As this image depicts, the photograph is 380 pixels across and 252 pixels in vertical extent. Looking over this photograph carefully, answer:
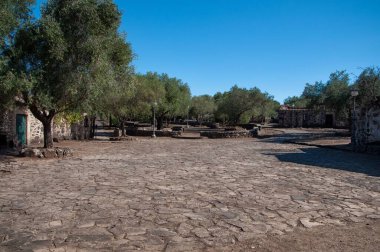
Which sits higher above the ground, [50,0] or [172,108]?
[50,0]

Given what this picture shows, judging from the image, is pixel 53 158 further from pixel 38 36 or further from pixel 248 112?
pixel 248 112

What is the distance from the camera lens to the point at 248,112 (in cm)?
4672

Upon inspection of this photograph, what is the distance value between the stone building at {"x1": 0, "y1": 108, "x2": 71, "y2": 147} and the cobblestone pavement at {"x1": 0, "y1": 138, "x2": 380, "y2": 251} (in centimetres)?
785

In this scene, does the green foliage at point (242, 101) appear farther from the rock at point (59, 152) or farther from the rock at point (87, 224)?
the rock at point (87, 224)

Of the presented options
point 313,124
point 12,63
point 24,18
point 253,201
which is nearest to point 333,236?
point 253,201

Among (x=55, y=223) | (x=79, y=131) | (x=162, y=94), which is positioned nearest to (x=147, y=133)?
(x=162, y=94)

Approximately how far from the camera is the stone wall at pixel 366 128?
1919cm

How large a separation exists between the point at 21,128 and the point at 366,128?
1968 cm

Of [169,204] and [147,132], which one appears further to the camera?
[147,132]

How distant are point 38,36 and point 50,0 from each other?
7.55 ft

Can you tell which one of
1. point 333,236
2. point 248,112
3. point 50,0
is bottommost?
point 333,236

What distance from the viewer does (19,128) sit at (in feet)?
65.3

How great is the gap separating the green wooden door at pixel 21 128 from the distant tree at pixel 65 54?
17.5ft

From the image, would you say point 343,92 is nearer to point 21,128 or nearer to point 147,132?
point 147,132
